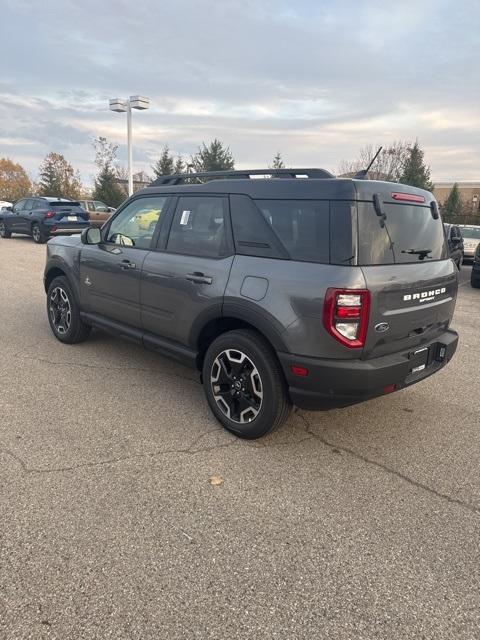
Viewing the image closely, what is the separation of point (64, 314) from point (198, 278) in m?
2.61

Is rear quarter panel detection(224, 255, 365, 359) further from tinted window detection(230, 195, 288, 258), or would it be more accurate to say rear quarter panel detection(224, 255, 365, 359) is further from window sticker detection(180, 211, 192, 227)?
window sticker detection(180, 211, 192, 227)

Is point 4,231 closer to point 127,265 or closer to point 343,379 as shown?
point 127,265

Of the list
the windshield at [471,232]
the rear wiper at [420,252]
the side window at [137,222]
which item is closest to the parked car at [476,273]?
→ the windshield at [471,232]

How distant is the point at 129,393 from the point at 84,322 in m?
1.39

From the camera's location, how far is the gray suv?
9.45ft

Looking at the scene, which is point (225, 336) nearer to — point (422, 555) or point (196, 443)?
point (196, 443)

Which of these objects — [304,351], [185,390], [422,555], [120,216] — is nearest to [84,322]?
[120,216]

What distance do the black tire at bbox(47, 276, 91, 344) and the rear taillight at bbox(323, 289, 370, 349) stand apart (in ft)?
11.0

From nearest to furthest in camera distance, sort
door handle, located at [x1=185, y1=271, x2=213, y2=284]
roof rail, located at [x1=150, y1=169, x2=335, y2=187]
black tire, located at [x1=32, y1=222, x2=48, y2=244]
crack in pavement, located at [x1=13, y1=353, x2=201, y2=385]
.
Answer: roof rail, located at [x1=150, y1=169, x2=335, y2=187], door handle, located at [x1=185, y1=271, x2=213, y2=284], crack in pavement, located at [x1=13, y1=353, x2=201, y2=385], black tire, located at [x1=32, y1=222, x2=48, y2=244]

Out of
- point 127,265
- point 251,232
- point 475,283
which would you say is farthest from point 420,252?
point 475,283

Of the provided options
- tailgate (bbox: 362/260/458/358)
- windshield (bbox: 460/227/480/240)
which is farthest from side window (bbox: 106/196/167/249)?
windshield (bbox: 460/227/480/240)

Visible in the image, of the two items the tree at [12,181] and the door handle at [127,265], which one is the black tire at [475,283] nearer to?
the door handle at [127,265]

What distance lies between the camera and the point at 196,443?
338cm

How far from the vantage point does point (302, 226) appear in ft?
10.0
